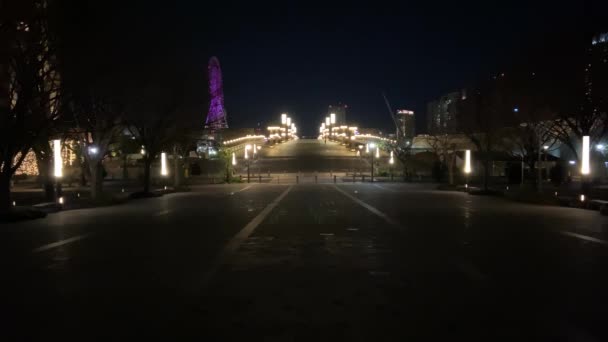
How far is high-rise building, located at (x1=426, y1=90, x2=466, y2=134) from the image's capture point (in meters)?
56.3

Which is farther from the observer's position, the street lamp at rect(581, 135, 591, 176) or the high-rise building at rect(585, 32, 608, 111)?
the high-rise building at rect(585, 32, 608, 111)

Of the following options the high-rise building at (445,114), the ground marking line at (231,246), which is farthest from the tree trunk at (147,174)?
the high-rise building at (445,114)

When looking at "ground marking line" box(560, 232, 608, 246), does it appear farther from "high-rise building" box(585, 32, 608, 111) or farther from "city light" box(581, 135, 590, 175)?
"high-rise building" box(585, 32, 608, 111)

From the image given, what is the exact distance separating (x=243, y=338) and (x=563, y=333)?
3.89 metres

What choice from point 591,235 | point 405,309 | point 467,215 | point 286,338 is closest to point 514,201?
point 467,215

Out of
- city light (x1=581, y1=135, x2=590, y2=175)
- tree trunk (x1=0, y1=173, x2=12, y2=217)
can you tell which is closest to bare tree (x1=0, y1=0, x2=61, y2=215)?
tree trunk (x1=0, y1=173, x2=12, y2=217)

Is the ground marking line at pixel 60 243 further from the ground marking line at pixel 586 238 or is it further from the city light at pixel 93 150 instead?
the city light at pixel 93 150

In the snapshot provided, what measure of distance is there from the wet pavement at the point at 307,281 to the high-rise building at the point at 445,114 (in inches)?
1341

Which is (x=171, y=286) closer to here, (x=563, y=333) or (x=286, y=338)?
(x=286, y=338)

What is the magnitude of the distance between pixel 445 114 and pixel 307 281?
7567 centimetres

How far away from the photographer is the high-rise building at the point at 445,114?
56.3 meters

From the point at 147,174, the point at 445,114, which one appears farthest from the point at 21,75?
the point at 445,114

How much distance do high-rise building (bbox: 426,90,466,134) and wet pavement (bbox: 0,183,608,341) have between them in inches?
1341

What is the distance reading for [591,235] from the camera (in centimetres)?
1650
